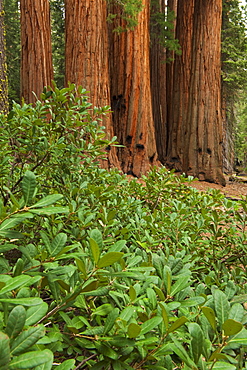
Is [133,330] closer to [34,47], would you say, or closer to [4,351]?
[4,351]

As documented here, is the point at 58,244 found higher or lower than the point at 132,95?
lower

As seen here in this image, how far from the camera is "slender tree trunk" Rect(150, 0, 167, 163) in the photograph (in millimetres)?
10172

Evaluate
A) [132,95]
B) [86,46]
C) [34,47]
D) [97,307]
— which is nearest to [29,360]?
[97,307]

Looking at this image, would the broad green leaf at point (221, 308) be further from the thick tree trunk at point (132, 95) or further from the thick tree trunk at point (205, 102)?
the thick tree trunk at point (205, 102)

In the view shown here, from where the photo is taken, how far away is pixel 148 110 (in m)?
6.57

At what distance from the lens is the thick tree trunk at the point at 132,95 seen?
6230mm

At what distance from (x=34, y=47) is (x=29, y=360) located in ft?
20.7

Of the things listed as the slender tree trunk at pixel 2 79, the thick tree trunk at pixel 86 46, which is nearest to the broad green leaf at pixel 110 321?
the thick tree trunk at pixel 86 46

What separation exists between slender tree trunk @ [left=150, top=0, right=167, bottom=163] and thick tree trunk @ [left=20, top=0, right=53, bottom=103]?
505 cm

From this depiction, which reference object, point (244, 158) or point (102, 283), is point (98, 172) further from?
point (244, 158)

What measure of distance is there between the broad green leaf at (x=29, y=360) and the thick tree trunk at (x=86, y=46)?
4679mm

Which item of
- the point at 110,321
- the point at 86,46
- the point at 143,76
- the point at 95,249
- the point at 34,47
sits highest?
the point at 34,47

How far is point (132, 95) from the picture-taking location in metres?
6.27

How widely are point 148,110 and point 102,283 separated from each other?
19.9ft
